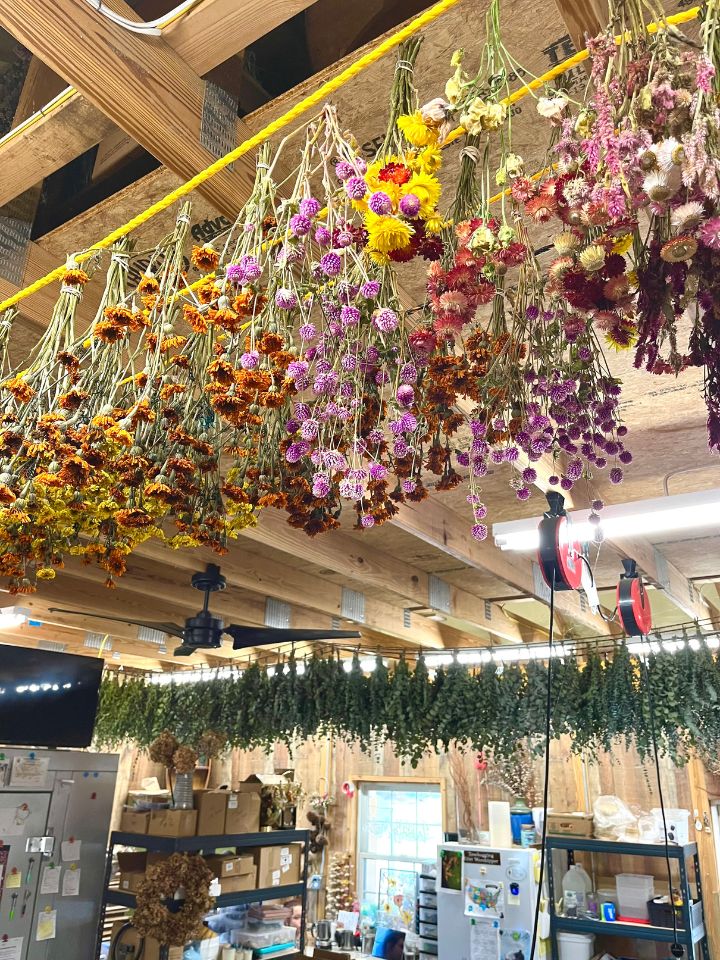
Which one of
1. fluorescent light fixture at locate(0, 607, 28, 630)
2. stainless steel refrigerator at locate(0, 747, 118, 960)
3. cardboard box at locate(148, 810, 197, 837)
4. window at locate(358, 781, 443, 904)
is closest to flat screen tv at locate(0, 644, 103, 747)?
stainless steel refrigerator at locate(0, 747, 118, 960)

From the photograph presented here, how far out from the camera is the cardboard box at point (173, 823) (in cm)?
468

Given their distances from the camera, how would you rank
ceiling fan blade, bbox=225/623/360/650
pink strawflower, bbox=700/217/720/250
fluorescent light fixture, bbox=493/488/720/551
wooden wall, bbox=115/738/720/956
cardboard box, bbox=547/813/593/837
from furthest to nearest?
wooden wall, bbox=115/738/720/956 → cardboard box, bbox=547/813/593/837 → ceiling fan blade, bbox=225/623/360/650 → fluorescent light fixture, bbox=493/488/720/551 → pink strawflower, bbox=700/217/720/250

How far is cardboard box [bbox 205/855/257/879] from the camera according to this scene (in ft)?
15.8

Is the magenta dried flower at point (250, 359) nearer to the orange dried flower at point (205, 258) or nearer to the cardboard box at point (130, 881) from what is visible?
the orange dried flower at point (205, 258)

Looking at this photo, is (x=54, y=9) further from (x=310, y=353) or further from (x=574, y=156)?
→ (x=574, y=156)

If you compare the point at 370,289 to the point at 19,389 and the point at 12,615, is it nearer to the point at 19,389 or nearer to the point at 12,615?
the point at 19,389

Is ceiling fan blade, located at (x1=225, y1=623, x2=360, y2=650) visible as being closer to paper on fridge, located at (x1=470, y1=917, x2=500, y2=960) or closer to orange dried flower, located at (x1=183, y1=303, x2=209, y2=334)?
orange dried flower, located at (x1=183, y1=303, x2=209, y2=334)

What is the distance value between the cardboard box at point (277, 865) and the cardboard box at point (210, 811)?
0.46 meters

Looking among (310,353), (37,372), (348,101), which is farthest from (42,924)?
(348,101)

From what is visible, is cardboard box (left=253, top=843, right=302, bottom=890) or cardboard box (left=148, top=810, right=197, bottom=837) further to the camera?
cardboard box (left=253, top=843, right=302, bottom=890)

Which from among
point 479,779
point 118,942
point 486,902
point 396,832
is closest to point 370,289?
point 118,942

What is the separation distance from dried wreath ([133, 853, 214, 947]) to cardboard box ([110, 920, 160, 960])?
0.52ft

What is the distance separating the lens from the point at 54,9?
1.36 metres

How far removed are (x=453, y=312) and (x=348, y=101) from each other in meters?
0.98
